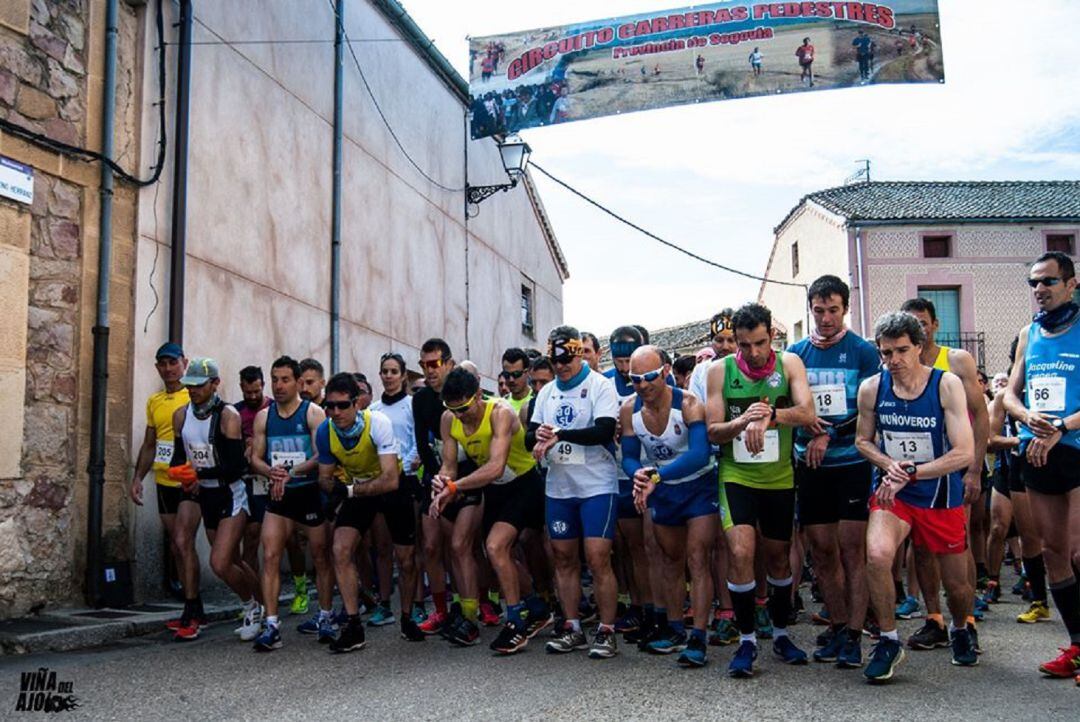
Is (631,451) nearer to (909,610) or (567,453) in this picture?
(567,453)

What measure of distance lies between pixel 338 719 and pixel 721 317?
4.71 meters

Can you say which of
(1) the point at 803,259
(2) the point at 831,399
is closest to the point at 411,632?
(2) the point at 831,399

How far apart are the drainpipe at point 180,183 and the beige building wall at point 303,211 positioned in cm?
9

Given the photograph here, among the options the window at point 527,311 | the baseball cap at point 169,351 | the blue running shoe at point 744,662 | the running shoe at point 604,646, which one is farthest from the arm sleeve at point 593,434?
the window at point 527,311

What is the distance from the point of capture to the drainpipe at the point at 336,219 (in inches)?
535

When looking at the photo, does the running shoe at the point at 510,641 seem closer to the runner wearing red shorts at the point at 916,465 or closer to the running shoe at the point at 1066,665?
the runner wearing red shorts at the point at 916,465

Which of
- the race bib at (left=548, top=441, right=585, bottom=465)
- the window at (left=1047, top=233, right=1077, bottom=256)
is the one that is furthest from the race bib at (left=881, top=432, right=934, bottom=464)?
the window at (left=1047, top=233, right=1077, bottom=256)

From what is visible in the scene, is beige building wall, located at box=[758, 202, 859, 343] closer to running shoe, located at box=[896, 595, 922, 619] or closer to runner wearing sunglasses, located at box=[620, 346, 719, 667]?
running shoe, located at box=[896, 595, 922, 619]

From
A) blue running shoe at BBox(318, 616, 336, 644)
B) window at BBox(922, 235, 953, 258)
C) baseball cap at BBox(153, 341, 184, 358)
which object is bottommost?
blue running shoe at BBox(318, 616, 336, 644)

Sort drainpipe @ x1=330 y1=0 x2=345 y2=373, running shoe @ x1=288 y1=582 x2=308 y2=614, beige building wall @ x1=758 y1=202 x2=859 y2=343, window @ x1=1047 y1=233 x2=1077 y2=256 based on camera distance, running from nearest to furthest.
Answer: running shoe @ x1=288 y1=582 x2=308 y2=614 → drainpipe @ x1=330 y1=0 x2=345 y2=373 → beige building wall @ x1=758 y1=202 x2=859 y2=343 → window @ x1=1047 y1=233 x2=1077 y2=256

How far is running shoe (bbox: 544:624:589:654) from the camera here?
22.2ft

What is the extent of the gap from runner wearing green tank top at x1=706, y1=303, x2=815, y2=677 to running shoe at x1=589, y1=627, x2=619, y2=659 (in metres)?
0.93

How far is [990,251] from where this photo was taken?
3825 centimetres

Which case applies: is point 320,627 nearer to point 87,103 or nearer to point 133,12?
point 87,103
